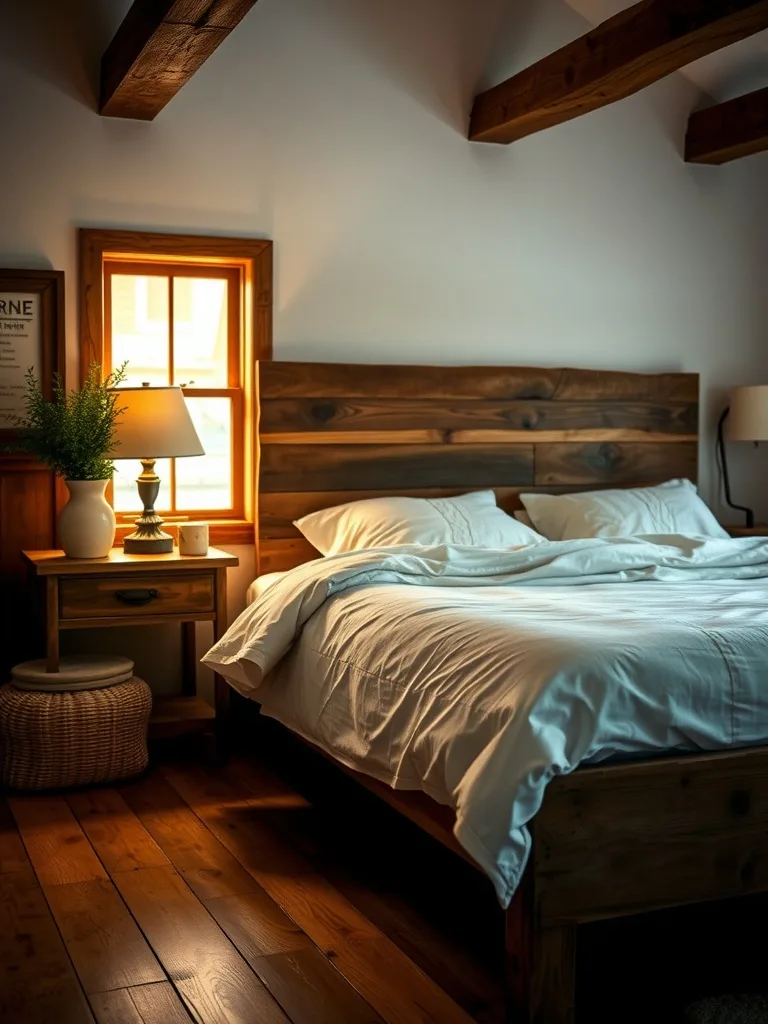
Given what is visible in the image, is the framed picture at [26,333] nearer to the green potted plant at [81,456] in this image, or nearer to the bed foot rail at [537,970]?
the green potted plant at [81,456]

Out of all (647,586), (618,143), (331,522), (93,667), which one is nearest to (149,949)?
(93,667)

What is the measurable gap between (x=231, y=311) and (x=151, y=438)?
0.81 metres

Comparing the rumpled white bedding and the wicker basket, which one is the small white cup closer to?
the rumpled white bedding

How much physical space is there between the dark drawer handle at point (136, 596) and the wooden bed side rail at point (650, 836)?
2017 millimetres

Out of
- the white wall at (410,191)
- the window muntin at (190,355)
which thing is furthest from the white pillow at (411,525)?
the white wall at (410,191)

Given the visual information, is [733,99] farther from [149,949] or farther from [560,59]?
[149,949]

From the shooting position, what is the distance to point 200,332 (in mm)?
4582

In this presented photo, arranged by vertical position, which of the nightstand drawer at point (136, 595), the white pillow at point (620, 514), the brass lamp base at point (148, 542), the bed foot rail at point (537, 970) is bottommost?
the bed foot rail at point (537, 970)

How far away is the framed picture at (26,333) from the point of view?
415 cm

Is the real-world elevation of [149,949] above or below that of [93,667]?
below

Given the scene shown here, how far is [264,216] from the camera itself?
4477 mm

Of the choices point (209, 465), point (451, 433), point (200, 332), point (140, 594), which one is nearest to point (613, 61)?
point (451, 433)

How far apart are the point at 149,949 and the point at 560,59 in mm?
3128

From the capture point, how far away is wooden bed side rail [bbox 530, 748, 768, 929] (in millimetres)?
2266
